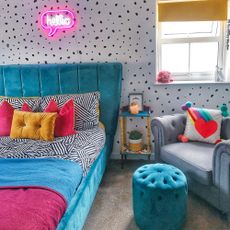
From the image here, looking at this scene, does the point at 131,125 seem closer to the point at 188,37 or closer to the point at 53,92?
the point at 53,92

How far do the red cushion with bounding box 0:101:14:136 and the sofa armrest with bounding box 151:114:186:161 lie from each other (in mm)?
1462

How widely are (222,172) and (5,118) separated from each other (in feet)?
6.88

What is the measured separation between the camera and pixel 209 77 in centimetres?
329

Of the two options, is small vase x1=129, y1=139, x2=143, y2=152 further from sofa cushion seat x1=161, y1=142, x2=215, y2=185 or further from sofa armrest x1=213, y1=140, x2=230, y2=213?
sofa armrest x1=213, y1=140, x2=230, y2=213

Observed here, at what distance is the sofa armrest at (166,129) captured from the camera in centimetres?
274

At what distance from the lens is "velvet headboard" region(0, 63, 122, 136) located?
311 centimetres

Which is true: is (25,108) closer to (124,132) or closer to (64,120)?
(64,120)

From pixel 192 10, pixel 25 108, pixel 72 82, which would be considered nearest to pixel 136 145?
pixel 72 82

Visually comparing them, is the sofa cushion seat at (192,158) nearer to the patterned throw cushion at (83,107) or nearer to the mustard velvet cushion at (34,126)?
the patterned throw cushion at (83,107)

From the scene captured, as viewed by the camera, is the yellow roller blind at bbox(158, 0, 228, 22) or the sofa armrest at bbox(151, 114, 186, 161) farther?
the yellow roller blind at bbox(158, 0, 228, 22)

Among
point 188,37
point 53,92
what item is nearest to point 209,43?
point 188,37

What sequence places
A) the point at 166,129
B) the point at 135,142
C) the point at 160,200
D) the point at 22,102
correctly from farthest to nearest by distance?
the point at 135,142, the point at 22,102, the point at 166,129, the point at 160,200

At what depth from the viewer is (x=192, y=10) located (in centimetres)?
304

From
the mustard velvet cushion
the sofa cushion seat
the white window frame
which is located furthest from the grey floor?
the white window frame
